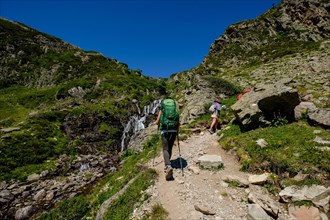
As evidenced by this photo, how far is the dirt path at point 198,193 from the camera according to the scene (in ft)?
23.0

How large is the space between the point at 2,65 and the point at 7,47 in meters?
8.75

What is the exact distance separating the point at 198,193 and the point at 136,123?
Result: 2747 centimetres

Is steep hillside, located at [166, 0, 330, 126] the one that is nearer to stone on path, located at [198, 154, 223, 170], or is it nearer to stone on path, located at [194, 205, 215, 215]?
stone on path, located at [198, 154, 223, 170]

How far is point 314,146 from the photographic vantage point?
30.6 feet

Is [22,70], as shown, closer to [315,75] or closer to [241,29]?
[241,29]

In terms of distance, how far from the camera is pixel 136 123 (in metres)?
34.9

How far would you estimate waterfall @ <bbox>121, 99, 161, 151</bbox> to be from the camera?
32.0 meters

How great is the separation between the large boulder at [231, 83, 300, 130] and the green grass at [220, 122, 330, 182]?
3.17ft

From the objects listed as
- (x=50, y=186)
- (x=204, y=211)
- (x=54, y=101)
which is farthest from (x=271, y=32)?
(x=204, y=211)

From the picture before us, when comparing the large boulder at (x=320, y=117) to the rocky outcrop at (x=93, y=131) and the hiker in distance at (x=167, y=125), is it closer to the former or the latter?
the hiker in distance at (x=167, y=125)

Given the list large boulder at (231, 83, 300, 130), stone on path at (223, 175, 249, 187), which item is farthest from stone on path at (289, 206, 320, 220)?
large boulder at (231, 83, 300, 130)

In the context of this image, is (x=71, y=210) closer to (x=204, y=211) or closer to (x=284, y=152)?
(x=204, y=211)

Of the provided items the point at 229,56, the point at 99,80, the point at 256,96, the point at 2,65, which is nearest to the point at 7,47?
the point at 2,65

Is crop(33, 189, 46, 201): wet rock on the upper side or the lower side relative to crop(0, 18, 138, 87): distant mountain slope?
lower
